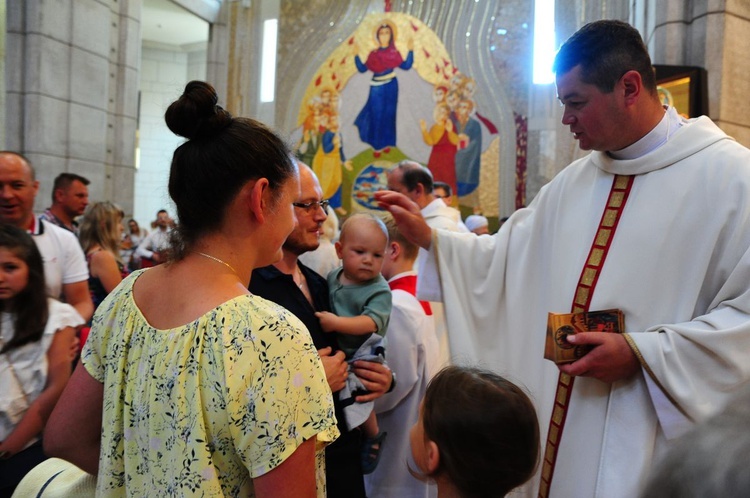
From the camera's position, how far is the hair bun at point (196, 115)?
1369mm

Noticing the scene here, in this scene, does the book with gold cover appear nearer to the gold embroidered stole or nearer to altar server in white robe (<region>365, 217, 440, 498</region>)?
the gold embroidered stole

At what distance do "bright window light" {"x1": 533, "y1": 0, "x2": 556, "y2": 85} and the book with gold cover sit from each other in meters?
9.84

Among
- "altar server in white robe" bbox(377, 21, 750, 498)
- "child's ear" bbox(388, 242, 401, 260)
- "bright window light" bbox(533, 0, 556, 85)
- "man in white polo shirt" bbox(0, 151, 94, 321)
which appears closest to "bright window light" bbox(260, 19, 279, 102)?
"bright window light" bbox(533, 0, 556, 85)

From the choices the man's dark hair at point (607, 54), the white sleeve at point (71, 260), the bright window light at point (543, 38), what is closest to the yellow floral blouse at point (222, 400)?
the man's dark hair at point (607, 54)

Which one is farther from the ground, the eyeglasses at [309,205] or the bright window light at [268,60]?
the bright window light at [268,60]

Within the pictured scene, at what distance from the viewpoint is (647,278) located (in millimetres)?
2170

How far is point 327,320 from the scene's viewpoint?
2.21m

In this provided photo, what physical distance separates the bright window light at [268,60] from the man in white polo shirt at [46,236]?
9.96m

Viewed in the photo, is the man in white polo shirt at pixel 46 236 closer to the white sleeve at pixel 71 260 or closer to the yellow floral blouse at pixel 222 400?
the white sleeve at pixel 71 260

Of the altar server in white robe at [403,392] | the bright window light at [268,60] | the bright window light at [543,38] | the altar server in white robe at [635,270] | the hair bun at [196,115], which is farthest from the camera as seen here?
the bright window light at [268,60]

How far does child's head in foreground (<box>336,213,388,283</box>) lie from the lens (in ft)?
8.48

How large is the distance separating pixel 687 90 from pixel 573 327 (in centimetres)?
361

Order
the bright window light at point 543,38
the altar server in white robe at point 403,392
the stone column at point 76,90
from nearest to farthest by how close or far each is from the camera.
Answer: the altar server in white robe at point 403,392 → the stone column at point 76,90 → the bright window light at point 543,38

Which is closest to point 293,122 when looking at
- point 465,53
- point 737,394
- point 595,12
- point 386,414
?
point 465,53
